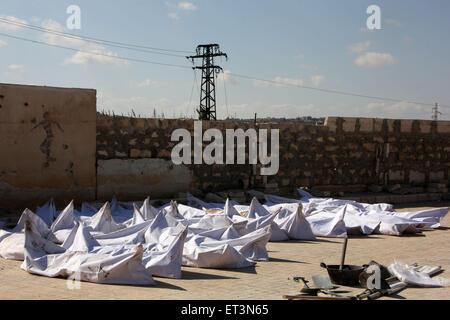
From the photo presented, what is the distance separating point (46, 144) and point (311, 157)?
692cm

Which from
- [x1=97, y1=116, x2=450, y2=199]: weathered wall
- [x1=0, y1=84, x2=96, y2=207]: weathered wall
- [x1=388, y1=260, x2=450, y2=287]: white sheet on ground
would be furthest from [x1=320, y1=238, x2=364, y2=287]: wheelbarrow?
[x1=97, y1=116, x2=450, y2=199]: weathered wall

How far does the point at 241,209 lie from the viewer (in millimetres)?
10688

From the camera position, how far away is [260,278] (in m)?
6.67

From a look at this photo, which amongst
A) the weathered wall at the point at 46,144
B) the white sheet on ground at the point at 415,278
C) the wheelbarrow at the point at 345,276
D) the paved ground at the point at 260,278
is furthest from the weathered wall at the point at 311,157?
the white sheet on ground at the point at 415,278

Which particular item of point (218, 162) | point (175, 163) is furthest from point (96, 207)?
point (218, 162)

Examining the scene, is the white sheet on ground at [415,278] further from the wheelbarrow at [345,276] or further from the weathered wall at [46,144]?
the weathered wall at [46,144]

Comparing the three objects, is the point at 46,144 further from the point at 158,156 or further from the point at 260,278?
the point at 260,278

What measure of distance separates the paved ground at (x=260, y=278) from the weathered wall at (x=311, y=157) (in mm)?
4575

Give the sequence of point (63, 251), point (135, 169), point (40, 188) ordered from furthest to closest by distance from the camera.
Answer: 1. point (135, 169)
2. point (40, 188)
3. point (63, 251)

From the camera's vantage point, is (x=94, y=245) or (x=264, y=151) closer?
(x=94, y=245)
